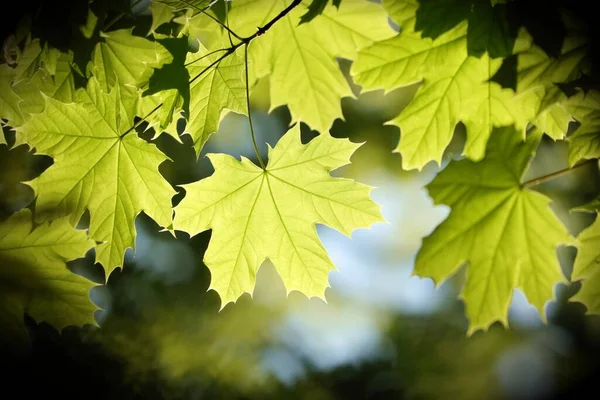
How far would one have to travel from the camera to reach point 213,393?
699 cm

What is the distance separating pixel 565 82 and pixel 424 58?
49cm

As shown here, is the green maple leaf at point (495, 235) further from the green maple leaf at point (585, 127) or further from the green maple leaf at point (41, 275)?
the green maple leaf at point (41, 275)

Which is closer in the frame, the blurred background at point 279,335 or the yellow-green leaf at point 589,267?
the yellow-green leaf at point 589,267

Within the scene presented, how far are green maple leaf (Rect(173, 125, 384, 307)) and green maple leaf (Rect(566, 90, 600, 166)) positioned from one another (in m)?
0.68

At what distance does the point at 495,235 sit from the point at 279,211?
2.72 feet

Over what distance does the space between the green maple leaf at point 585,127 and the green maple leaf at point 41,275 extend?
1734mm

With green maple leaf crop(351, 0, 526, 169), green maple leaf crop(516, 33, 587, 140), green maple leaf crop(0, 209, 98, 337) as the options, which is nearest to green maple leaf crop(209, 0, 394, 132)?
green maple leaf crop(351, 0, 526, 169)

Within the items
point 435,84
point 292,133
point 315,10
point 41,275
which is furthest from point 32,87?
point 435,84

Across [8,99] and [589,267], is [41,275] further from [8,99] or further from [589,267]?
[589,267]

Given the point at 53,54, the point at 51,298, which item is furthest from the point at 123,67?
the point at 51,298

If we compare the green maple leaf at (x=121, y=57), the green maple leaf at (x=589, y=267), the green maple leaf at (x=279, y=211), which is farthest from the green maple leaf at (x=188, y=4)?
the green maple leaf at (x=589, y=267)

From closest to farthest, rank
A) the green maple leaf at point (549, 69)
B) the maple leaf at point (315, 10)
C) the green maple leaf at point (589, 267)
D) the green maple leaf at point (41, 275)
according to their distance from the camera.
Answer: the green maple leaf at point (549, 69) < the green maple leaf at point (589, 267) < the maple leaf at point (315, 10) < the green maple leaf at point (41, 275)

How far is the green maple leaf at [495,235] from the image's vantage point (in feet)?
4.92

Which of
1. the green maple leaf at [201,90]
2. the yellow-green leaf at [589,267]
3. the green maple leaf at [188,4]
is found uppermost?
the green maple leaf at [188,4]
